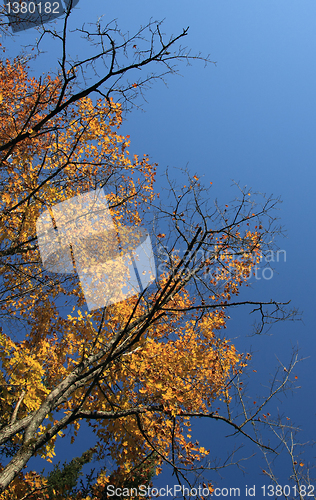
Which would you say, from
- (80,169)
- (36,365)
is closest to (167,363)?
(36,365)

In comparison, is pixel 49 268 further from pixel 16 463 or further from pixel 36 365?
pixel 16 463

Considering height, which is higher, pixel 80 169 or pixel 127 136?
pixel 127 136

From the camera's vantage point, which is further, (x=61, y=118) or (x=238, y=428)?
(x=61, y=118)

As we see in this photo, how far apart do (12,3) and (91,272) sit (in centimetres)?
730

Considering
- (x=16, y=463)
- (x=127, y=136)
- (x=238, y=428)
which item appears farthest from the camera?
(x=127, y=136)

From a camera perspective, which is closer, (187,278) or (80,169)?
(187,278)

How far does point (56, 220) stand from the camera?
8.77 m

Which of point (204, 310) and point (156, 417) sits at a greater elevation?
point (204, 310)

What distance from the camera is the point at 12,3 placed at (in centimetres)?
657

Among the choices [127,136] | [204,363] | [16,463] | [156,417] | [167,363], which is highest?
[127,136]

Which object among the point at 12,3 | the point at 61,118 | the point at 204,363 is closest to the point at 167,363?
the point at 204,363

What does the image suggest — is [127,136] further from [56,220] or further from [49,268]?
[49,268]

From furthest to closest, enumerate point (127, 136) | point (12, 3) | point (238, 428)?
point (127, 136) → point (12, 3) → point (238, 428)

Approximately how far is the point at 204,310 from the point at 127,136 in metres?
6.57
